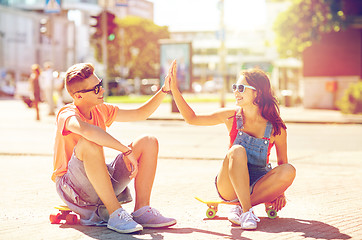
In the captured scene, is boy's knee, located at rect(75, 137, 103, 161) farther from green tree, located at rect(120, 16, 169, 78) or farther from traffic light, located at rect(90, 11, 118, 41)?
green tree, located at rect(120, 16, 169, 78)

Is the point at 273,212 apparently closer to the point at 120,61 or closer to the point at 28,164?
the point at 28,164

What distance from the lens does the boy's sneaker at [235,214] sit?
466 centimetres

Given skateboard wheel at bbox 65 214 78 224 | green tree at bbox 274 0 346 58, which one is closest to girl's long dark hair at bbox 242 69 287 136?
skateboard wheel at bbox 65 214 78 224

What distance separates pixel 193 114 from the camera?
4.92 metres

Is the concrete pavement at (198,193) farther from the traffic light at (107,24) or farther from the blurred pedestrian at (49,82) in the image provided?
the blurred pedestrian at (49,82)

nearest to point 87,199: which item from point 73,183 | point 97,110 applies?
point 73,183

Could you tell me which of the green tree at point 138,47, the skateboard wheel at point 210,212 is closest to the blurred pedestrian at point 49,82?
the skateboard wheel at point 210,212

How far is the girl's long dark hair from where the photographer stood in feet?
15.8

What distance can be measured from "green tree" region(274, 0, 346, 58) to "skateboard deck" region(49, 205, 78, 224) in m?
21.9

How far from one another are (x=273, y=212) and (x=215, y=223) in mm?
485

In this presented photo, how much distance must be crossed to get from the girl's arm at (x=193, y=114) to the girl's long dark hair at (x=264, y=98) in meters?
0.25

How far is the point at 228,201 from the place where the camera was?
A: 4852 millimetres

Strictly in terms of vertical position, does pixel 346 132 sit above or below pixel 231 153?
below

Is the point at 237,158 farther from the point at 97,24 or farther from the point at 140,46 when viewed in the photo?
the point at 140,46
